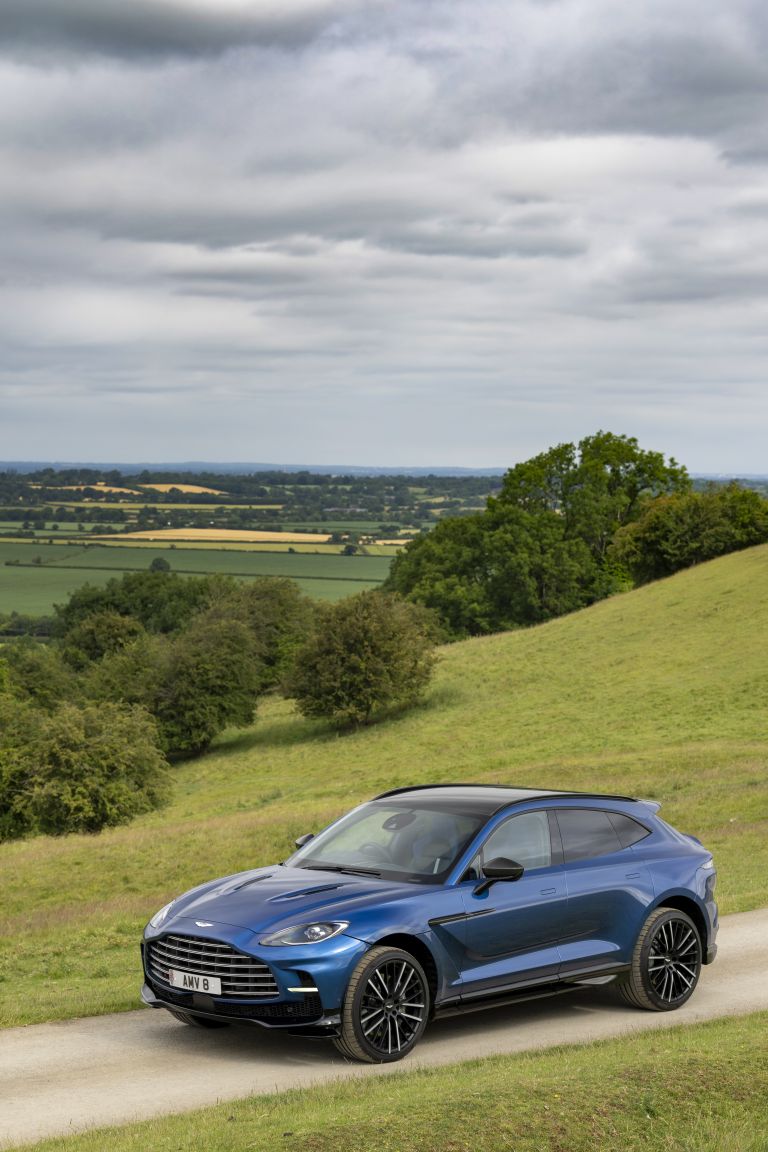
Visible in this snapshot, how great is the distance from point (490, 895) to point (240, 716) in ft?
180

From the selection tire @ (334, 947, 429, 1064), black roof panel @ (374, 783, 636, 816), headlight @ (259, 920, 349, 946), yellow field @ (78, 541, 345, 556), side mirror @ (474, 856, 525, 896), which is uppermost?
black roof panel @ (374, 783, 636, 816)

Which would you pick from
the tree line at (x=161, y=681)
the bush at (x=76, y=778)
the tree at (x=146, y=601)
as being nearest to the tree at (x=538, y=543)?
the tree line at (x=161, y=681)

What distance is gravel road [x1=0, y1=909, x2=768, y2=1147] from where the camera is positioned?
7980 millimetres

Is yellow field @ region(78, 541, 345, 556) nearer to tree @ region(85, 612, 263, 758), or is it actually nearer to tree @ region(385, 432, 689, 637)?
tree @ region(385, 432, 689, 637)

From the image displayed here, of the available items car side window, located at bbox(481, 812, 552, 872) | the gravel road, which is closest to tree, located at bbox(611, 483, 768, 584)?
the gravel road

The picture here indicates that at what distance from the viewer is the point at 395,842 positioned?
1003 centimetres

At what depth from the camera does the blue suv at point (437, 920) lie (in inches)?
345

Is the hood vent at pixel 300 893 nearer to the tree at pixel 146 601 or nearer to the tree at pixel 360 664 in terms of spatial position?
the tree at pixel 360 664

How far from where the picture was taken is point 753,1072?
7.81m

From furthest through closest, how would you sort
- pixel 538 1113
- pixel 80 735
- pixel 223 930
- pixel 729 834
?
1. pixel 80 735
2. pixel 729 834
3. pixel 223 930
4. pixel 538 1113

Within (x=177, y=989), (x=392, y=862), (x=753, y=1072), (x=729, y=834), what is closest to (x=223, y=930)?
(x=177, y=989)

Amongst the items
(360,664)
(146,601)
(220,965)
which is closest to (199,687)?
(360,664)

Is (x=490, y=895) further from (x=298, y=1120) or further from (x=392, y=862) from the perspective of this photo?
(x=298, y=1120)

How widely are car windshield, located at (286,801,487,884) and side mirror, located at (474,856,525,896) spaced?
25 cm
